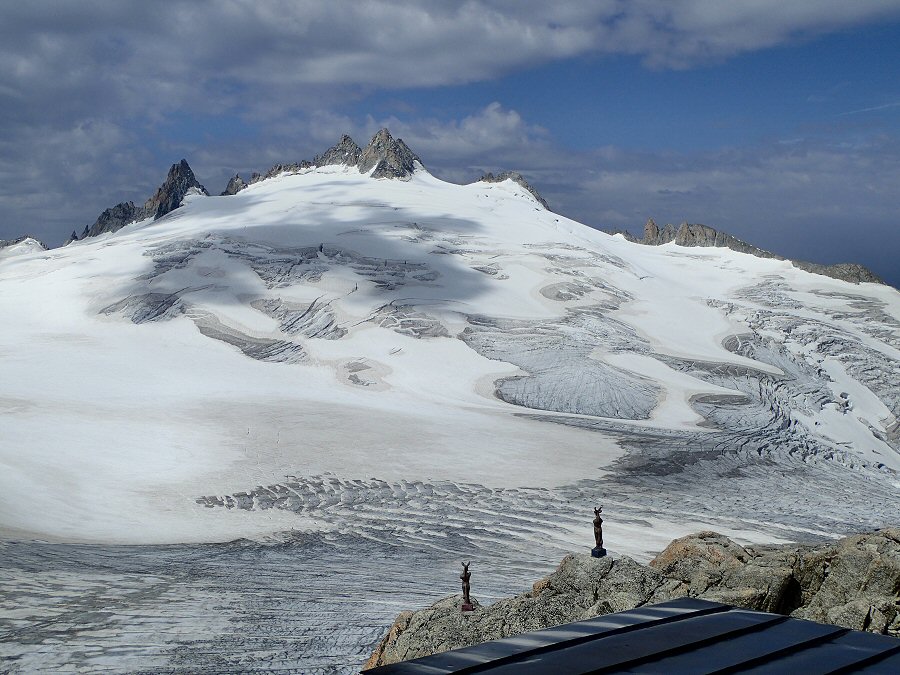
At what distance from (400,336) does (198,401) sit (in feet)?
43.9

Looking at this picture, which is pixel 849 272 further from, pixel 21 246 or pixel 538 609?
pixel 21 246

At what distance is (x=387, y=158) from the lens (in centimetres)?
9438

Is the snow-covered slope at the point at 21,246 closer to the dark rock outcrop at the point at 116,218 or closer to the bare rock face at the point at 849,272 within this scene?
the dark rock outcrop at the point at 116,218

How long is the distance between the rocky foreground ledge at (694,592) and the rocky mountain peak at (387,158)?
84.1 m

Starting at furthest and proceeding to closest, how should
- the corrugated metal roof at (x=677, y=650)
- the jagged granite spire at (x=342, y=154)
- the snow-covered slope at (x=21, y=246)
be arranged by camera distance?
the jagged granite spire at (x=342, y=154) < the snow-covered slope at (x=21, y=246) < the corrugated metal roof at (x=677, y=650)

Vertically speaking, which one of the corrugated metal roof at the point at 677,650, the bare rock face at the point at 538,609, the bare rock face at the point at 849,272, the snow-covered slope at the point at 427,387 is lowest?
the bare rock face at the point at 538,609

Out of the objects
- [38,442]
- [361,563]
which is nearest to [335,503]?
[361,563]

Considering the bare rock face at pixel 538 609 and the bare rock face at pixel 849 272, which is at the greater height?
the bare rock face at pixel 849 272

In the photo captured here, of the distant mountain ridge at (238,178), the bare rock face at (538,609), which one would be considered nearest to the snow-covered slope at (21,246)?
the distant mountain ridge at (238,178)

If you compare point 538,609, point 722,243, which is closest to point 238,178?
point 722,243

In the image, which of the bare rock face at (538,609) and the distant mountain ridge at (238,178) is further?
the distant mountain ridge at (238,178)

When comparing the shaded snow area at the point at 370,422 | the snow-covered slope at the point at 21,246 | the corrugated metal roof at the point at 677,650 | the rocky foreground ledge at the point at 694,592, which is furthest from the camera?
the snow-covered slope at the point at 21,246

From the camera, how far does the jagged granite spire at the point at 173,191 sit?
8950 cm

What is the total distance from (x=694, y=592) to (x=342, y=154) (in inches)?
3855
